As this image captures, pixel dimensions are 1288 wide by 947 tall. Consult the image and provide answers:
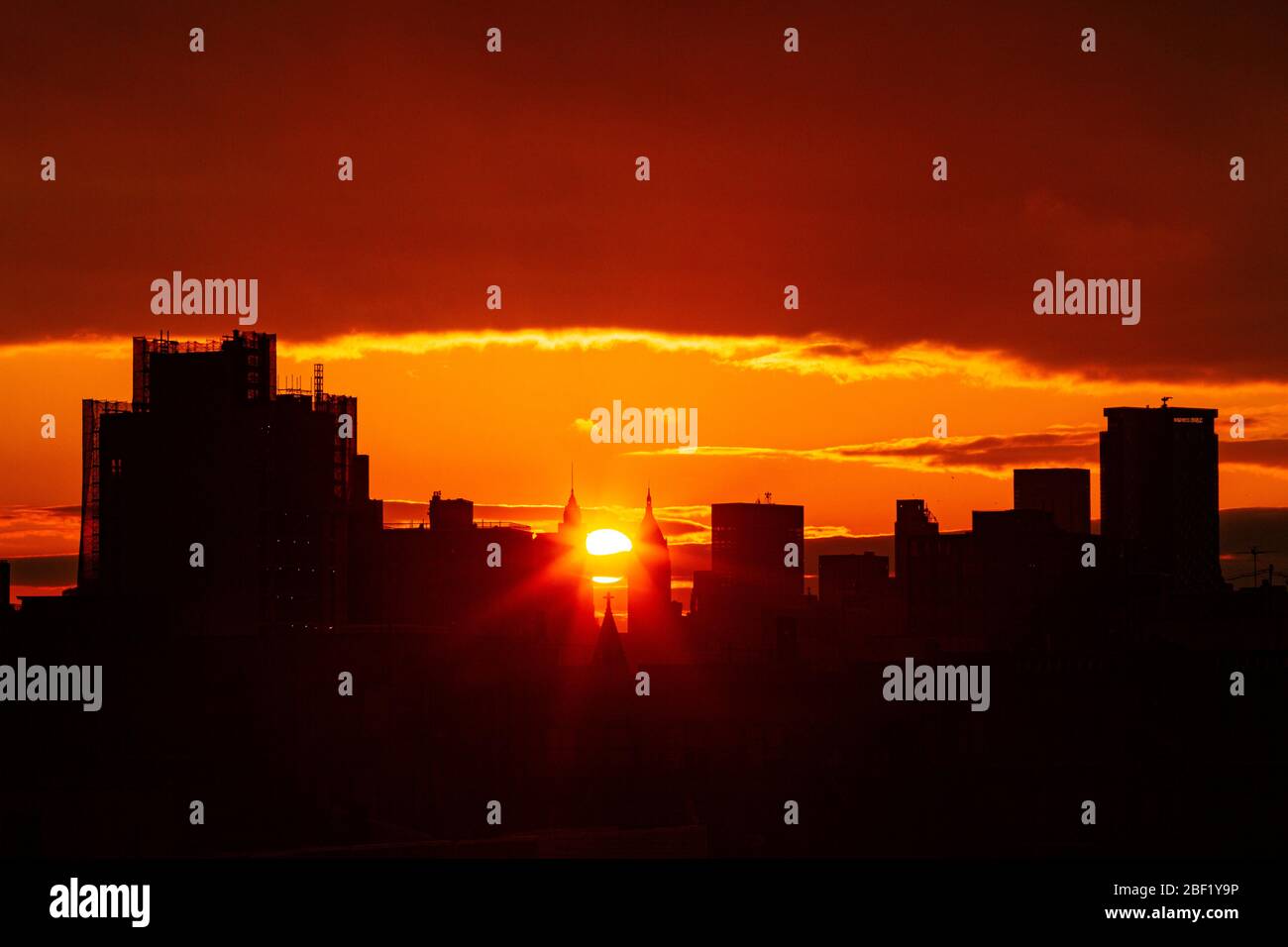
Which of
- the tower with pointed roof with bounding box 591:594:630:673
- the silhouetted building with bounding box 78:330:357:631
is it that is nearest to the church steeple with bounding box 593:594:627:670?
the tower with pointed roof with bounding box 591:594:630:673

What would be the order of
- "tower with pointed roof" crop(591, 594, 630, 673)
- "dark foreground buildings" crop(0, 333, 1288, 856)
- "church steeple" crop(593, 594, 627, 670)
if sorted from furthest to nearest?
"church steeple" crop(593, 594, 627, 670), "tower with pointed roof" crop(591, 594, 630, 673), "dark foreground buildings" crop(0, 333, 1288, 856)

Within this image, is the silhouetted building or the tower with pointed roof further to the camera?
the silhouetted building

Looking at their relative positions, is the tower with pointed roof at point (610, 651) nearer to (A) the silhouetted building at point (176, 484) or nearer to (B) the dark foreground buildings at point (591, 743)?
(B) the dark foreground buildings at point (591, 743)

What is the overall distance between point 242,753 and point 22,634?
37715mm

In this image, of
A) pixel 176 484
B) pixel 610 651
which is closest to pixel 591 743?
pixel 610 651

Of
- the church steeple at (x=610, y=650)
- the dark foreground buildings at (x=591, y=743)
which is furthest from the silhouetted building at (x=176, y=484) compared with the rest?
the church steeple at (x=610, y=650)

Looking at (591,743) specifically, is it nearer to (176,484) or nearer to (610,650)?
(610,650)

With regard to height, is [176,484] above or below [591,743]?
above

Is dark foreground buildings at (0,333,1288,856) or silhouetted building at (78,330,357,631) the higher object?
silhouetted building at (78,330,357,631)

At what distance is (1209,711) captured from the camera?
5984 inches

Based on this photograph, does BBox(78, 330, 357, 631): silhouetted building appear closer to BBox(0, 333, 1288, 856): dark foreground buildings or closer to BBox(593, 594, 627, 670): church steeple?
BBox(0, 333, 1288, 856): dark foreground buildings
